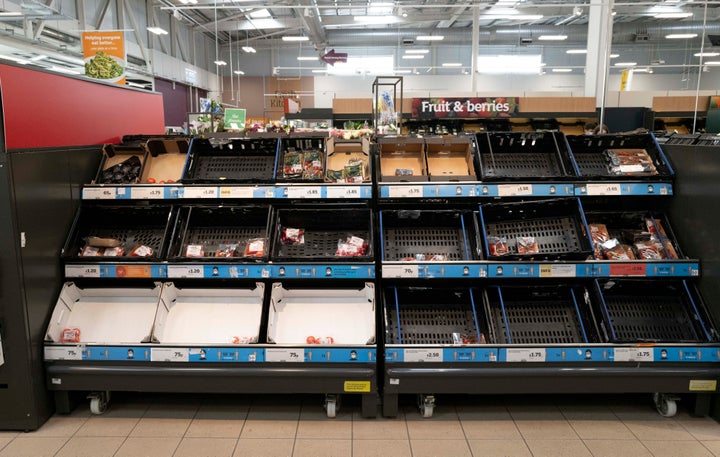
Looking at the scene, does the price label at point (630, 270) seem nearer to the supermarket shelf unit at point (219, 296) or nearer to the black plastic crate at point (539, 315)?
the black plastic crate at point (539, 315)

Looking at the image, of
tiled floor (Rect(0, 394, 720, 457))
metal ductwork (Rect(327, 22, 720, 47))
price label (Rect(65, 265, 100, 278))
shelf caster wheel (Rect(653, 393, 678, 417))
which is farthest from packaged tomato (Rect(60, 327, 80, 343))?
metal ductwork (Rect(327, 22, 720, 47))

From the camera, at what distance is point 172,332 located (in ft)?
9.97

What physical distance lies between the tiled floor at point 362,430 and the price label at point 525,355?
1.26 feet

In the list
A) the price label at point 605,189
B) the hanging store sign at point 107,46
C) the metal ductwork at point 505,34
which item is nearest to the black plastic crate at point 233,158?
the price label at point 605,189

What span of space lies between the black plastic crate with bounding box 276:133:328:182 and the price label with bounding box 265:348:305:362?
1.08m

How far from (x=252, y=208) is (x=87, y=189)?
1.09 m

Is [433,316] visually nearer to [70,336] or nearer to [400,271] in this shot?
[400,271]

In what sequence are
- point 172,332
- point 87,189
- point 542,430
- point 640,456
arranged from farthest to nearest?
point 87,189
point 172,332
point 542,430
point 640,456

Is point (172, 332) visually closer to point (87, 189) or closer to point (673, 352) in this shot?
point (87, 189)

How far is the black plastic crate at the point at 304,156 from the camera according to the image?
3.31m

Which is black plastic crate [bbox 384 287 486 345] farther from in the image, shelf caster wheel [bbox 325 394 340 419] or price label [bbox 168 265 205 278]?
price label [bbox 168 265 205 278]

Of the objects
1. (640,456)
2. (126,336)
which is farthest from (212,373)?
(640,456)

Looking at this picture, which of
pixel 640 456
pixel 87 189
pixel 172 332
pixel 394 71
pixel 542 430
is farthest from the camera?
pixel 394 71

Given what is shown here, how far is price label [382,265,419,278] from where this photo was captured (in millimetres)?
2928
